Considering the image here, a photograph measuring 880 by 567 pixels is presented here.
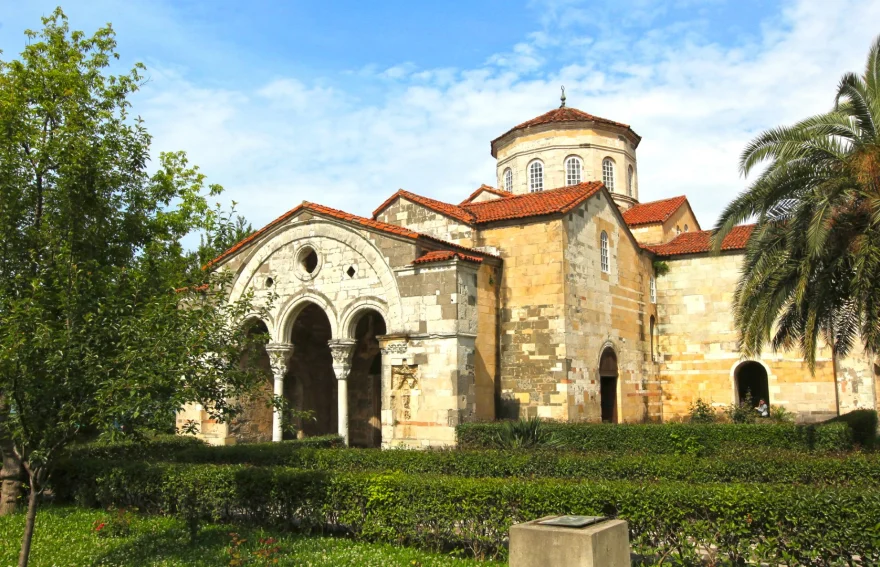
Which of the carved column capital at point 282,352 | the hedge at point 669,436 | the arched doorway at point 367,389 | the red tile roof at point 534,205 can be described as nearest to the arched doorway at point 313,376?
the arched doorway at point 367,389

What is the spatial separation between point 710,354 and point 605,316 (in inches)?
210

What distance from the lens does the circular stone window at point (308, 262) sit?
19703 mm

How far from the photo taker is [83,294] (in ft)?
28.4

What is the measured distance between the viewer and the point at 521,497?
880cm

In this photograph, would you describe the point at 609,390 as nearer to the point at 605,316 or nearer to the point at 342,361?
the point at 605,316

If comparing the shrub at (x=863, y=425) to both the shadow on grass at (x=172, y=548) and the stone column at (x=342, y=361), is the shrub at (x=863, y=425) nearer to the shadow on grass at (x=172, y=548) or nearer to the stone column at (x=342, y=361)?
the stone column at (x=342, y=361)

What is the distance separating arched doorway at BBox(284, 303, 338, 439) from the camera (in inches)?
917

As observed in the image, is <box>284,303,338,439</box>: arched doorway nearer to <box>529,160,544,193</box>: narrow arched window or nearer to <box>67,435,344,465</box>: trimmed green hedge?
<box>67,435,344,465</box>: trimmed green hedge

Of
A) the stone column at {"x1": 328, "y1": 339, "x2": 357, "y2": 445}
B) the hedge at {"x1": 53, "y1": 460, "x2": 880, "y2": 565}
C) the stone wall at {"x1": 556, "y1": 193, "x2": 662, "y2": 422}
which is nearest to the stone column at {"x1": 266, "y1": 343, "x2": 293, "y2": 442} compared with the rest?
the stone column at {"x1": 328, "y1": 339, "x2": 357, "y2": 445}

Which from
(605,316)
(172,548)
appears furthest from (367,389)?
(172,548)

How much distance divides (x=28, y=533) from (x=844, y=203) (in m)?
13.3

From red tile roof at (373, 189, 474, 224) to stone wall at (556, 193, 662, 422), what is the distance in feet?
10.4

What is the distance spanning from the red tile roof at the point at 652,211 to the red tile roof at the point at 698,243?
1171 mm

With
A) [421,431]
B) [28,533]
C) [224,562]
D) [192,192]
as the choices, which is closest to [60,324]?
[28,533]
